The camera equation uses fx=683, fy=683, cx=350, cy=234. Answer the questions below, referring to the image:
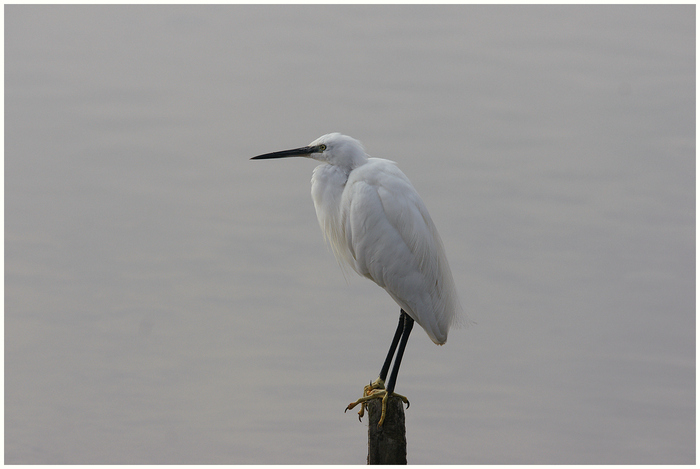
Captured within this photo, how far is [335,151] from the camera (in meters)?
4.14

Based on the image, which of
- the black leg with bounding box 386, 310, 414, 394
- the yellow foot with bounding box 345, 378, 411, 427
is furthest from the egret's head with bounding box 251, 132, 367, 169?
the yellow foot with bounding box 345, 378, 411, 427

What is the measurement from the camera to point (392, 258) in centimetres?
411

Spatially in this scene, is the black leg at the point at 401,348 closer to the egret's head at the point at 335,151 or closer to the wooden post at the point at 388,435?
the wooden post at the point at 388,435

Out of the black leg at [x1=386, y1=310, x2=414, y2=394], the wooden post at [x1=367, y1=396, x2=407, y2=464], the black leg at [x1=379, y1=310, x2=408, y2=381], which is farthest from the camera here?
the black leg at [x1=379, y1=310, x2=408, y2=381]

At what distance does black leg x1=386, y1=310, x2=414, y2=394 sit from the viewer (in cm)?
382

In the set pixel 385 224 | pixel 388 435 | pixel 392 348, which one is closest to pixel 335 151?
pixel 385 224

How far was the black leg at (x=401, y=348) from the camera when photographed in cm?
382

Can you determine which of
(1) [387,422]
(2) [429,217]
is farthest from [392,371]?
(2) [429,217]

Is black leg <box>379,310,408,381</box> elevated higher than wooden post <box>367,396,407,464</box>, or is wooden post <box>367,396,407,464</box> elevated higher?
black leg <box>379,310,408,381</box>

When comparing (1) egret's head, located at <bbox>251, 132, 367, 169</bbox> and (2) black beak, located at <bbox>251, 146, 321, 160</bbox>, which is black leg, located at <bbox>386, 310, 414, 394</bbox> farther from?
(2) black beak, located at <bbox>251, 146, 321, 160</bbox>

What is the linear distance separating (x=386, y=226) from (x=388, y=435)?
120 cm

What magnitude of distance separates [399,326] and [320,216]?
0.85 metres

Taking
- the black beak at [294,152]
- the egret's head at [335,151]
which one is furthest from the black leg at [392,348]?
the black beak at [294,152]

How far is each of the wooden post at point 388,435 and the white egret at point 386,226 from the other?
0.83 feet
